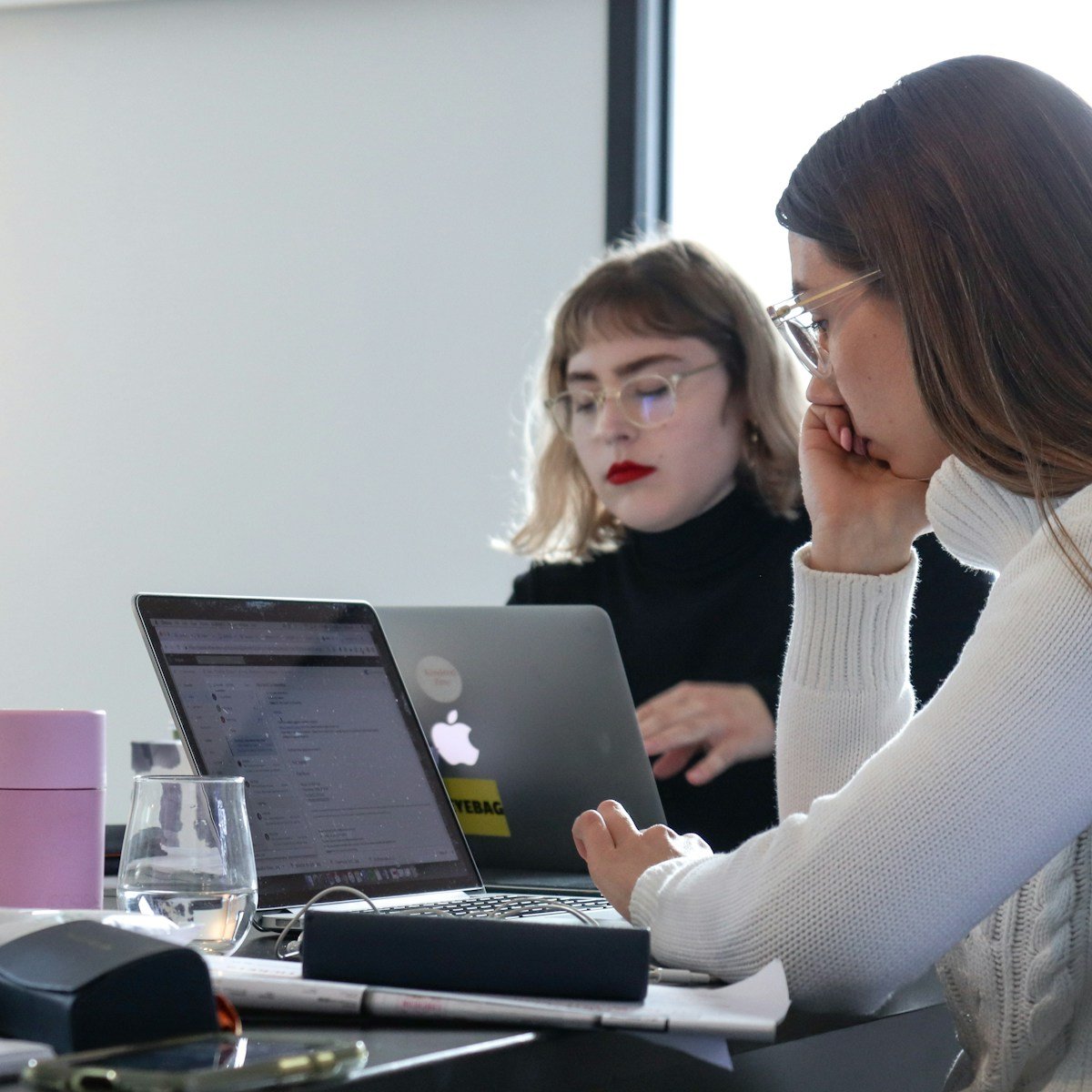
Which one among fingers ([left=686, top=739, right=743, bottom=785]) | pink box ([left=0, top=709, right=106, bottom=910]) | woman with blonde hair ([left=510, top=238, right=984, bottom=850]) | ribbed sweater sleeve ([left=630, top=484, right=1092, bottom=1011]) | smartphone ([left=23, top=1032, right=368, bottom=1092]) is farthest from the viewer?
woman with blonde hair ([left=510, top=238, right=984, bottom=850])

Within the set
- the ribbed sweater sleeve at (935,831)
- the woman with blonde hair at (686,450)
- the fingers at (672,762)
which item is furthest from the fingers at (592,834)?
the woman with blonde hair at (686,450)

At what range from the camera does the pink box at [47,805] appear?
97 cm

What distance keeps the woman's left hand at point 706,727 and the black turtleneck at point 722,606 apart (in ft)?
0.35

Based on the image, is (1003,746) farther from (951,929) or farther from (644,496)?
(644,496)

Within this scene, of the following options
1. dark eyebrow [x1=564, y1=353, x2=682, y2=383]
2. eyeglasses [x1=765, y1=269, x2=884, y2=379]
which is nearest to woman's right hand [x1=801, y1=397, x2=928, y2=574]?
eyeglasses [x1=765, y1=269, x2=884, y2=379]

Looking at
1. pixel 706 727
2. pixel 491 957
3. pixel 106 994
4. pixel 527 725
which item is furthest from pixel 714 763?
pixel 106 994

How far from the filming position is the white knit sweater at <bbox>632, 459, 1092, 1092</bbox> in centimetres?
83

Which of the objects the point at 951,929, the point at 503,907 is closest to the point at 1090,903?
the point at 951,929

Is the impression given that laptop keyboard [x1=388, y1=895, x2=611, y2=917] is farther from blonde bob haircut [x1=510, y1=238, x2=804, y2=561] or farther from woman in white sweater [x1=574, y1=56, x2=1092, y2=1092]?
blonde bob haircut [x1=510, y1=238, x2=804, y2=561]

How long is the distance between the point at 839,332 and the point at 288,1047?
764 millimetres

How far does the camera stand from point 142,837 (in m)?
0.90

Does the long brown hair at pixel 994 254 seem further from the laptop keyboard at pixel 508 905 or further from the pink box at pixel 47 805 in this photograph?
the pink box at pixel 47 805

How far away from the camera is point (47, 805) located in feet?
3.21

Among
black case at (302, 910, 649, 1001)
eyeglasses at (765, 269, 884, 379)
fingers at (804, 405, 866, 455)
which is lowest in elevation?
black case at (302, 910, 649, 1001)
